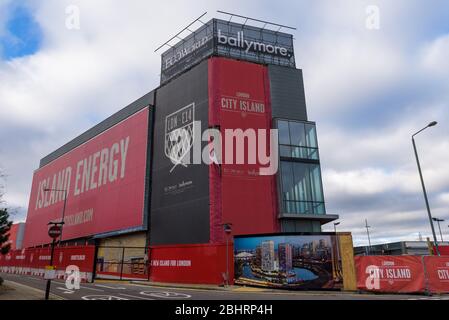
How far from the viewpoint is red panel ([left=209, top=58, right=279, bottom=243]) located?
29938 millimetres

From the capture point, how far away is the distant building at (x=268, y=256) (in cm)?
2091

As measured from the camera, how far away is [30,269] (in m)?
34.7

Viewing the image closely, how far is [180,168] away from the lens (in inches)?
1362

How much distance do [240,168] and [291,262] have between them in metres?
12.4

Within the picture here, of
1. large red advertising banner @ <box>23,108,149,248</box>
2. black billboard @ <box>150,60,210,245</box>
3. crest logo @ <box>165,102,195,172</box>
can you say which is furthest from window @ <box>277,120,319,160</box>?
large red advertising banner @ <box>23,108,149,248</box>

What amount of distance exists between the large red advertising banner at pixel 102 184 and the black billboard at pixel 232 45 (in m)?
8.04

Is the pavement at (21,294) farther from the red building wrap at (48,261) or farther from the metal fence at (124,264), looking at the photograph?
the metal fence at (124,264)

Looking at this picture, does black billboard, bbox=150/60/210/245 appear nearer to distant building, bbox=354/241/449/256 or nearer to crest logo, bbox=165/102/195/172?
crest logo, bbox=165/102/195/172

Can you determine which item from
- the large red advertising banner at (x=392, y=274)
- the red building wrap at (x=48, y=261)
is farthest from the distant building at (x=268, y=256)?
the red building wrap at (x=48, y=261)

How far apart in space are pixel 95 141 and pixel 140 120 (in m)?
12.6

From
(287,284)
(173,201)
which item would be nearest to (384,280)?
(287,284)

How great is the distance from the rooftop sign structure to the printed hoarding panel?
22.1 meters

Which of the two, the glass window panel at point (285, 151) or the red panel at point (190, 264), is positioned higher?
the glass window panel at point (285, 151)

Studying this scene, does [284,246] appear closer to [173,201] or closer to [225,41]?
[173,201]
